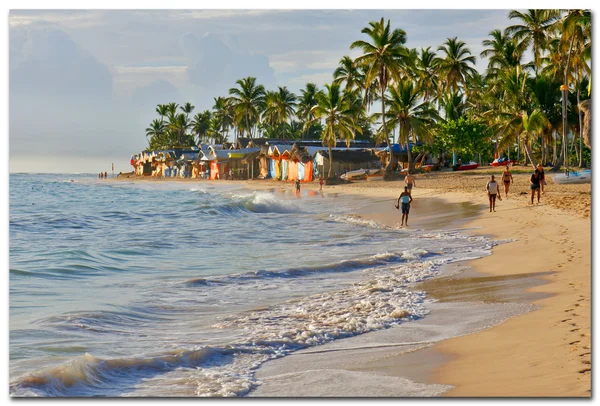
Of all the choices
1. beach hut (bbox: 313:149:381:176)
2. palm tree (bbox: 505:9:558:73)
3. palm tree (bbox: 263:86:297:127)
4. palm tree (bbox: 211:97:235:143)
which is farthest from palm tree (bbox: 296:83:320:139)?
palm tree (bbox: 505:9:558:73)

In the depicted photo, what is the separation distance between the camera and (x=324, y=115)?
49156 mm

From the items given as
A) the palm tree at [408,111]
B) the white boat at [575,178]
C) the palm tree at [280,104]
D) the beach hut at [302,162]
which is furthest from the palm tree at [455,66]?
the white boat at [575,178]

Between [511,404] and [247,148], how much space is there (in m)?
66.2

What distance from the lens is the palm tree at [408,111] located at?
144ft

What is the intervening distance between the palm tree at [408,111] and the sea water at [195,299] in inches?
1043

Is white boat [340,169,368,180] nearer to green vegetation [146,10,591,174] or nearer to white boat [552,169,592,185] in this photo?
green vegetation [146,10,591,174]

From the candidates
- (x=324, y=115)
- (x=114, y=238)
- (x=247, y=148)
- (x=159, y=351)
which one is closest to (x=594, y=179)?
(x=159, y=351)

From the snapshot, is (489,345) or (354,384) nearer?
(354,384)

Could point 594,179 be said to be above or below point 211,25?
below

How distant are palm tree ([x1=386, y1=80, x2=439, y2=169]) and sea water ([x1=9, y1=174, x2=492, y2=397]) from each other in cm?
2650

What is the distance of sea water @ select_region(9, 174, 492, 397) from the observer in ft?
18.7

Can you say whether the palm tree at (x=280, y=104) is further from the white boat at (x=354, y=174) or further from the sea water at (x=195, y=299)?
the sea water at (x=195, y=299)
